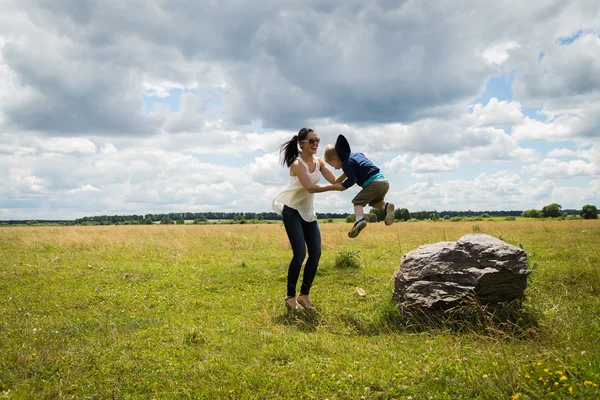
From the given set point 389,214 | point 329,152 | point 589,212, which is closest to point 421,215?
point 589,212

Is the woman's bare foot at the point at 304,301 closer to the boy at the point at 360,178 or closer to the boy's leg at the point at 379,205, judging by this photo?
the boy at the point at 360,178

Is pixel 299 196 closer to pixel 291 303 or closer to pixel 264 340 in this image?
pixel 291 303

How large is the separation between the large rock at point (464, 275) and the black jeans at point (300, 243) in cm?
172

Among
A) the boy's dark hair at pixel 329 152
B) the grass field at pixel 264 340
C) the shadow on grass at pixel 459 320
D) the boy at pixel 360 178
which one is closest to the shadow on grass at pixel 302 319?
the grass field at pixel 264 340

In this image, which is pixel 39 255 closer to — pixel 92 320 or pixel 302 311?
pixel 92 320

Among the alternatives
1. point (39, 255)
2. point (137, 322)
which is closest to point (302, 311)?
point (137, 322)

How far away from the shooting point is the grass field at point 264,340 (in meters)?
4.65

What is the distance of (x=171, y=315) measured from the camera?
27.2ft

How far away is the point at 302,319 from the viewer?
7.51 metres

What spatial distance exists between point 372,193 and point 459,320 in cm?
258

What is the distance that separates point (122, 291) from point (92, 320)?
2384 mm

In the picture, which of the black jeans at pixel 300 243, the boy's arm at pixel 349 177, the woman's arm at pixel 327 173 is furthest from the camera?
the woman's arm at pixel 327 173

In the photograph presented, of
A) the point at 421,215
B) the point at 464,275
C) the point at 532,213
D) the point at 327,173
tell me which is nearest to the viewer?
the point at 464,275

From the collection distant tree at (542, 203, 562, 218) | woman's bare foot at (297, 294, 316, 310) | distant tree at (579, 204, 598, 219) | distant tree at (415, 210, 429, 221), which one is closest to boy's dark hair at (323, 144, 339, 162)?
woman's bare foot at (297, 294, 316, 310)
